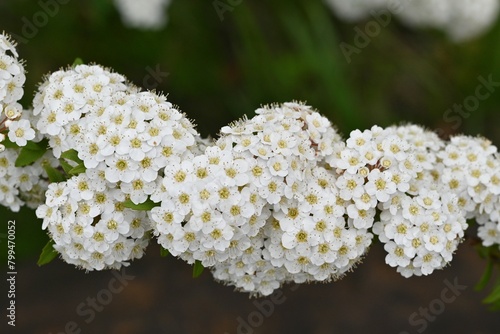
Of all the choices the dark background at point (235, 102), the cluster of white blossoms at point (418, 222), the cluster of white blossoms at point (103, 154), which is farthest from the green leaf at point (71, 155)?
the dark background at point (235, 102)

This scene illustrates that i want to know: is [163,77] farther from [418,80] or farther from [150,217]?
[150,217]

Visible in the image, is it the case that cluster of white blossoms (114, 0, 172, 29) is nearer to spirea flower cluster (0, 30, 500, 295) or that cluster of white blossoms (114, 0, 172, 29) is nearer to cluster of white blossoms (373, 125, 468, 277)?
spirea flower cluster (0, 30, 500, 295)

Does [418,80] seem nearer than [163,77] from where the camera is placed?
No

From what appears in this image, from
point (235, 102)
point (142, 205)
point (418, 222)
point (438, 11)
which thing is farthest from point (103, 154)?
point (438, 11)

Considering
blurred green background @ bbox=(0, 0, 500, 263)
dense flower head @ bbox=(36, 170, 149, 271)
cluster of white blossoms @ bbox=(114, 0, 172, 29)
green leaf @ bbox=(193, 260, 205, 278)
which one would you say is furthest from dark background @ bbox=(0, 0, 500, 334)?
dense flower head @ bbox=(36, 170, 149, 271)

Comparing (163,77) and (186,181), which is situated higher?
(163,77)

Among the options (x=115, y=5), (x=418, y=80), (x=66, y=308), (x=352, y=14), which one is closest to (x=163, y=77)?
(x=115, y=5)

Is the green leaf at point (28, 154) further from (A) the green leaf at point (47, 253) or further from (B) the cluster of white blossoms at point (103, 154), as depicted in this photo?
(A) the green leaf at point (47, 253)
